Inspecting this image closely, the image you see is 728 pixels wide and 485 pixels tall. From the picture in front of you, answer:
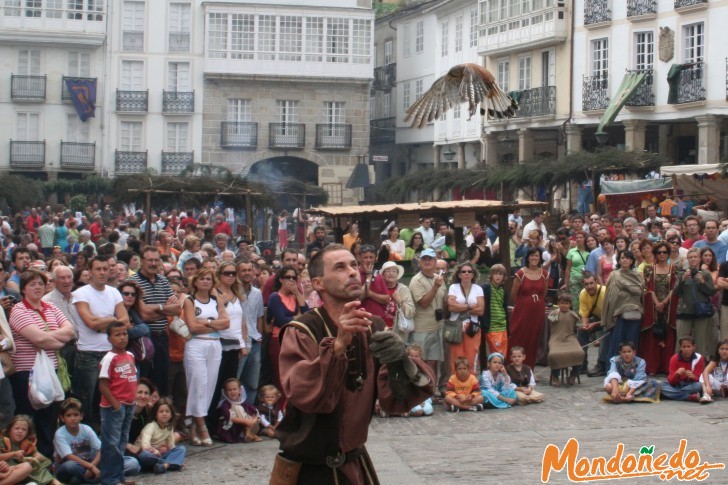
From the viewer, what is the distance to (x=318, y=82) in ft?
157

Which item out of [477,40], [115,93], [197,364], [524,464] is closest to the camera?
[524,464]

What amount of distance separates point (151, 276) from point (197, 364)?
932mm

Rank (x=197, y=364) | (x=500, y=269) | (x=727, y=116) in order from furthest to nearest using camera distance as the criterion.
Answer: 1. (x=727, y=116)
2. (x=500, y=269)
3. (x=197, y=364)

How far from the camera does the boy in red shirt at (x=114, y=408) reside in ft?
30.6

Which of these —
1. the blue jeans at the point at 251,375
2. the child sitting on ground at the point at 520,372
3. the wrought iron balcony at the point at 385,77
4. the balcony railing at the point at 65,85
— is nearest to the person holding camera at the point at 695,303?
the child sitting on ground at the point at 520,372

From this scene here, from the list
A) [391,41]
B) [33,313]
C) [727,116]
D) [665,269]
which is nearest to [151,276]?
[33,313]

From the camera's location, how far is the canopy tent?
2314cm

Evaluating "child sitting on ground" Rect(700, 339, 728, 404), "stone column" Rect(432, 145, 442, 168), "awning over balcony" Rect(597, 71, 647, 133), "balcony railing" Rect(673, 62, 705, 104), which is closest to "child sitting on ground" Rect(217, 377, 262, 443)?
"child sitting on ground" Rect(700, 339, 728, 404)

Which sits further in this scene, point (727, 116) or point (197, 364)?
point (727, 116)

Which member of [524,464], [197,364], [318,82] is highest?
[318,82]

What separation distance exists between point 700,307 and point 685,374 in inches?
38.6

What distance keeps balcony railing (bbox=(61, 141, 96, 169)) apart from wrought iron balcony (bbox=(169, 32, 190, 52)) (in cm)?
495

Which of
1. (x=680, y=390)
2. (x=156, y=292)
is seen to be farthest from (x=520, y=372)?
(x=156, y=292)

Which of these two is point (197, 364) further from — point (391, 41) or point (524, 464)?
point (391, 41)
